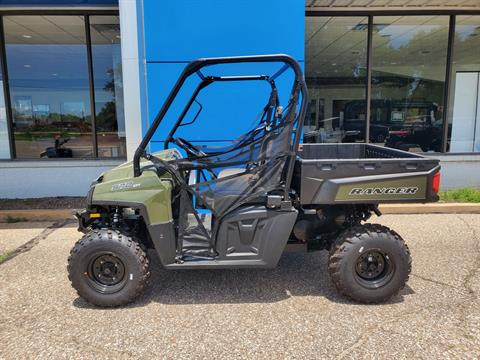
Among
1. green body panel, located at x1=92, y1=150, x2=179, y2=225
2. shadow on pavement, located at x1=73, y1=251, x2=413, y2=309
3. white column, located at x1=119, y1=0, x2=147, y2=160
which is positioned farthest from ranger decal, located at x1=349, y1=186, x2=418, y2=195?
white column, located at x1=119, y1=0, x2=147, y2=160

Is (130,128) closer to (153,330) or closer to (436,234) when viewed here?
(153,330)

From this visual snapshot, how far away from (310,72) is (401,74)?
2.18 meters

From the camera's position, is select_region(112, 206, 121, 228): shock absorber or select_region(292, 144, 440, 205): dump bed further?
select_region(112, 206, 121, 228): shock absorber

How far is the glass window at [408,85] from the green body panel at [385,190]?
5.15 meters

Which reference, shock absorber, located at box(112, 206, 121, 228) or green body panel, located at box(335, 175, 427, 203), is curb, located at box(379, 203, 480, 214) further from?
shock absorber, located at box(112, 206, 121, 228)

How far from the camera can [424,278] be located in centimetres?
389

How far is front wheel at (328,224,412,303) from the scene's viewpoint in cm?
329

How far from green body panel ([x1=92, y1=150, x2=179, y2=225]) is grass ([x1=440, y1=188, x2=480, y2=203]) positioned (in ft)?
18.6

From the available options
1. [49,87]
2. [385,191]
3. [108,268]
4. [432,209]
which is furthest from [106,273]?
[49,87]

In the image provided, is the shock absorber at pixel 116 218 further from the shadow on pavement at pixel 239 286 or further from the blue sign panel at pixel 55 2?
the blue sign panel at pixel 55 2

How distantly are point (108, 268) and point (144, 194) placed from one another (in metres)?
0.75

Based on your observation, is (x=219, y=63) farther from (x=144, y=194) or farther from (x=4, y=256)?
(x=4, y=256)

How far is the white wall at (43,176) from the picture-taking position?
287 inches

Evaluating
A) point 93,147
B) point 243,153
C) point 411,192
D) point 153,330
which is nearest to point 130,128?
point 93,147
